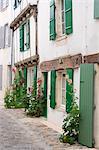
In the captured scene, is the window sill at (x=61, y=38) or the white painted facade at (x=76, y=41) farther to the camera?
the window sill at (x=61, y=38)

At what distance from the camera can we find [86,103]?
33.4ft

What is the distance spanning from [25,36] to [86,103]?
442 inches

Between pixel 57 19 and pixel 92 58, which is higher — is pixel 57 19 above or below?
above

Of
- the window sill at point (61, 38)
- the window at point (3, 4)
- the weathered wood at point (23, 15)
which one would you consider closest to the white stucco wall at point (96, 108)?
the window sill at point (61, 38)

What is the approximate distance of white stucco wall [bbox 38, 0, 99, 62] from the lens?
1015 cm

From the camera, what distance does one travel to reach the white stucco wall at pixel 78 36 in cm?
1015

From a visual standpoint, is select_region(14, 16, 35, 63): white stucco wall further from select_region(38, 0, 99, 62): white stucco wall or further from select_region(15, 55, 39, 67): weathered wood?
select_region(38, 0, 99, 62): white stucco wall

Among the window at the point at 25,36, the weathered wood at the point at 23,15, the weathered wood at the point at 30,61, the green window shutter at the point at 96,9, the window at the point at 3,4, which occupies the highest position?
the window at the point at 3,4

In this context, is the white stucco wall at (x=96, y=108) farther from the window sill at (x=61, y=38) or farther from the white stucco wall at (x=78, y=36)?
the window sill at (x=61, y=38)

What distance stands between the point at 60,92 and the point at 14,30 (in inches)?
441

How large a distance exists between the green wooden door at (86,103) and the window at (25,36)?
947 cm

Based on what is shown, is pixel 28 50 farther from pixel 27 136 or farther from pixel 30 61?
pixel 27 136

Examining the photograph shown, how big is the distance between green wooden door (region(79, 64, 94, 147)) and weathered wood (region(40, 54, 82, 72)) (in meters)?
0.82

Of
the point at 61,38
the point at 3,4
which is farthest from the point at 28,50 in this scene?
the point at 3,4
